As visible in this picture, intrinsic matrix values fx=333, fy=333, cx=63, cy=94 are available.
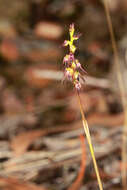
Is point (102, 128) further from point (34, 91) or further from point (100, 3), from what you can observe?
point (100, 3)

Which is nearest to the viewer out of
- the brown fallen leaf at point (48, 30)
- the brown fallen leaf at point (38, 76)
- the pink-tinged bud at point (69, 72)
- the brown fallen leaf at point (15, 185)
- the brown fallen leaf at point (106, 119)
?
the pink-tinged bud at point (69, 72)

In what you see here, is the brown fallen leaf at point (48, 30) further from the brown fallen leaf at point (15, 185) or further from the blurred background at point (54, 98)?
the brown fallen leaf at point (15, 185)

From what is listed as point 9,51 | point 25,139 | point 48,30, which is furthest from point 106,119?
point 48,30

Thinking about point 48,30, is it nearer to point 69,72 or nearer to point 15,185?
point 15,185

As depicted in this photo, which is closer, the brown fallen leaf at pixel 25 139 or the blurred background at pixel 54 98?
the blurred background at pixel 54 98

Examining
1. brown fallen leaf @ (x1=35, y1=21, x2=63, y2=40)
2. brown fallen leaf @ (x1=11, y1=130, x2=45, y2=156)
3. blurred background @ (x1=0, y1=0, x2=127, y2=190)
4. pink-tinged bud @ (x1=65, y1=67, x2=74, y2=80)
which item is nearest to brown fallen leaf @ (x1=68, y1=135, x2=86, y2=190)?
blurred background @ (x1=0, y1=0, x2=127, y2=190)

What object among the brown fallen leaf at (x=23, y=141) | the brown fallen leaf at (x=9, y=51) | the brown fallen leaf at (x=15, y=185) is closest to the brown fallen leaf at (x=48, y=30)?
the brown fallen leaf at (x=9, y=51)

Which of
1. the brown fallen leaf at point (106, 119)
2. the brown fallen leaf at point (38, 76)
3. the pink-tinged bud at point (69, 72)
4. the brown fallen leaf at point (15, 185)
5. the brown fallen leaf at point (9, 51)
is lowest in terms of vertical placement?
the brown fallen leaf at point (15, 185)

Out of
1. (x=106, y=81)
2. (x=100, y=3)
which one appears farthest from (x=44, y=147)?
(x=100, y=3)

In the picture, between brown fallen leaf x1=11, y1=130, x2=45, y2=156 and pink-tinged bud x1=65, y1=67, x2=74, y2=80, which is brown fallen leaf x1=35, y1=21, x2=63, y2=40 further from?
pink-tinged bud x1=65, y1=67, x2=74, y2=80
